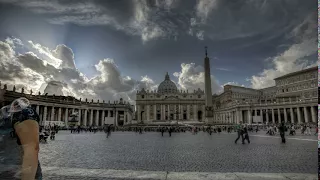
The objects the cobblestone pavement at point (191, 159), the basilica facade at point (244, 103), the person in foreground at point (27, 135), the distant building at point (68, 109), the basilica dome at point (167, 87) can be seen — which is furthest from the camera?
the basilica dome at point (167, 87)

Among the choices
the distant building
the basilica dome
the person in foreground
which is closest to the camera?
the person in foreground

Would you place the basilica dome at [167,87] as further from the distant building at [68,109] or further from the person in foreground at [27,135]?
the person in foreground at [27,135]

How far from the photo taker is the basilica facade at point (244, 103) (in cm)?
6462

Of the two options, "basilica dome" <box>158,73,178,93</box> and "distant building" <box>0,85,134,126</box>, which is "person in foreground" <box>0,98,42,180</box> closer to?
"distant building" <box>0,85,134,126</box>

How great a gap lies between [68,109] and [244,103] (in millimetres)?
59662

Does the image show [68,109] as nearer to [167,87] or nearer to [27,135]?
[167,87]

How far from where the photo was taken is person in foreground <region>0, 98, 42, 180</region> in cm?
223

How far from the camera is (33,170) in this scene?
2.30 metres

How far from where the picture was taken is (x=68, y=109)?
71500mm

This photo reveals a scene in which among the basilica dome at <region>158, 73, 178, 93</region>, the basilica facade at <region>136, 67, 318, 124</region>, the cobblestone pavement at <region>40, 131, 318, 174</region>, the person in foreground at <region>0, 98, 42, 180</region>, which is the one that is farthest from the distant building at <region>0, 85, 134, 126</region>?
the person in foreground at <region>0, 98, 42, 180</region>

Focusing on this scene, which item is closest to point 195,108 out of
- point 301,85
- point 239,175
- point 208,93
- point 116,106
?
point 116,106

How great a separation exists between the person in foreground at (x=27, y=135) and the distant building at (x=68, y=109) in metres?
52.6

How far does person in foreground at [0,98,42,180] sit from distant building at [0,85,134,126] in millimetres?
52632

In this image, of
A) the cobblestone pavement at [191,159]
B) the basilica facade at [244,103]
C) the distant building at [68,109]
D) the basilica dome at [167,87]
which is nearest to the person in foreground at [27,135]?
the cobblestone pavement at [191,159]
